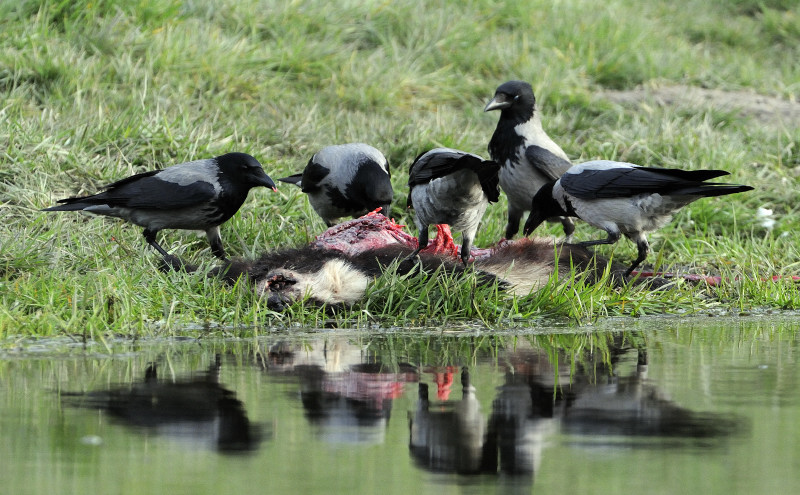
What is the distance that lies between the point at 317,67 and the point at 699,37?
651 cm

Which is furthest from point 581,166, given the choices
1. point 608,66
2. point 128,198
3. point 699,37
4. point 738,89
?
point 699,37

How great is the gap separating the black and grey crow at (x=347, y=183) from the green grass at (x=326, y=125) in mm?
347

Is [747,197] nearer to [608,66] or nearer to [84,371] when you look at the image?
[608,66]

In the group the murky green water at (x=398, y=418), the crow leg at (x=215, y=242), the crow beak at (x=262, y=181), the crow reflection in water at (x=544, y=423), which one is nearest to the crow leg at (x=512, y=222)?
the crow beak at (x=262, y=181)

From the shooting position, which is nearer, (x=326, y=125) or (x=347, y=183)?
(x=347, y=183)

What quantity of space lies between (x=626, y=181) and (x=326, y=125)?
4.01m

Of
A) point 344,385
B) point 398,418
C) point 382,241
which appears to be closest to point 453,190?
point 382,241

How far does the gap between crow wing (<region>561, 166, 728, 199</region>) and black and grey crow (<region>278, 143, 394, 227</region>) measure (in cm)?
140

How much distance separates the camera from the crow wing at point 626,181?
6.25 metres

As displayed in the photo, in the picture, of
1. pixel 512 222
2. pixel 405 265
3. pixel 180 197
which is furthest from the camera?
pixel 512 222

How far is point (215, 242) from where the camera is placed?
7.14m

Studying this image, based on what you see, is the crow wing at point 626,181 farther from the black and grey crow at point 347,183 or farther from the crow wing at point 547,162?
the black and grey crow at point 347,183

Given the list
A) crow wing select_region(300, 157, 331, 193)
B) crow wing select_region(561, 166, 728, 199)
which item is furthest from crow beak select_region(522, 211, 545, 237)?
crow wing select_region(300, 157, 331, 193)

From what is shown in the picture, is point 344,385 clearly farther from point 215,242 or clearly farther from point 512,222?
point 512,222
